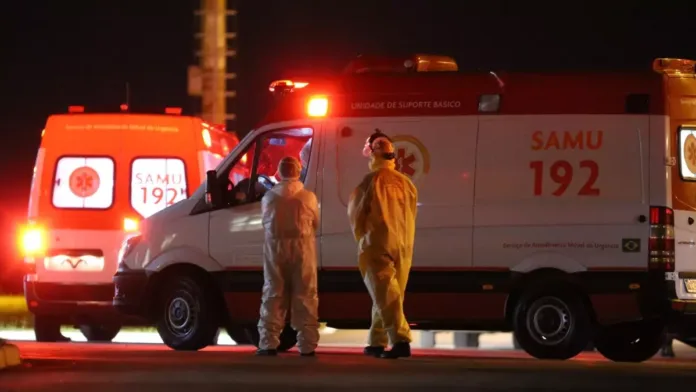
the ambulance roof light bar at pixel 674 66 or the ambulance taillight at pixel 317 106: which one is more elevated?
the ambulance roof light bar at pixel 674 66

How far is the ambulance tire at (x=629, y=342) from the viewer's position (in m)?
12.1

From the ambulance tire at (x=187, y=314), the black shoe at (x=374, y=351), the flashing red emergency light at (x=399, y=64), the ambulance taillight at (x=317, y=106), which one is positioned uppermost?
the flashing red emergency light at (x=399, y=64)

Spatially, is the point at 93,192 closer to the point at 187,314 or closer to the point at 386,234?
the point at 187,314

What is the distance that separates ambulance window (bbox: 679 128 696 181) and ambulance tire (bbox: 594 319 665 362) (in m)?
1.25

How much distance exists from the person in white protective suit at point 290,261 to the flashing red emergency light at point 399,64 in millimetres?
1420

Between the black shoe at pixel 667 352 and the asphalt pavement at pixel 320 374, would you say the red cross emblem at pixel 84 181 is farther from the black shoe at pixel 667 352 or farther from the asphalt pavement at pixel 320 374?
the black shoe at pixel 667 352

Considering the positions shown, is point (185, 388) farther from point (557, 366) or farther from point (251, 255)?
point (251, 255)

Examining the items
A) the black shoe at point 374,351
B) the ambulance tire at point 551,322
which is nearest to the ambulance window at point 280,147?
the black shoe at point 374,351

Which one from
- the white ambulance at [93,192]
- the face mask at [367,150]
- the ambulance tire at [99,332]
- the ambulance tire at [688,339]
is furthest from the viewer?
the ambulance tire at [99,332]

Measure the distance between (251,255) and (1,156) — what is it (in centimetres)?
2774

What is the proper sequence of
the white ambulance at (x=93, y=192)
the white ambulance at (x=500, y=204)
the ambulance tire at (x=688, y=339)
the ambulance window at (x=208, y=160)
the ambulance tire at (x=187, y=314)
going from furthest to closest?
1. the ambulance window at (x=208, y=160)
2. the white ambulance at (x=93, y=192)
3. the ambulance tire at (x=187, y=314)
4. the ambulance tire at (x=688, y=339)
5. the white ambulance at (x=500, y=204)

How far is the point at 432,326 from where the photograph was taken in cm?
1196

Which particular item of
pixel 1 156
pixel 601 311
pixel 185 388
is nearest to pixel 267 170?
pixel 601 311

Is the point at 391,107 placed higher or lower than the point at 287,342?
higher
